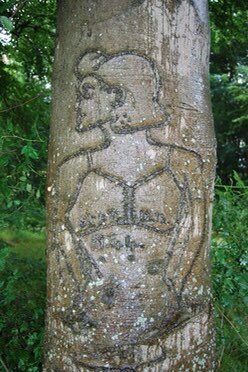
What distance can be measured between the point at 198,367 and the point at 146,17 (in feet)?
4.63

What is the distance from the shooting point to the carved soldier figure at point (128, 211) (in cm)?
170

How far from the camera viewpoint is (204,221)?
1875 millimetres

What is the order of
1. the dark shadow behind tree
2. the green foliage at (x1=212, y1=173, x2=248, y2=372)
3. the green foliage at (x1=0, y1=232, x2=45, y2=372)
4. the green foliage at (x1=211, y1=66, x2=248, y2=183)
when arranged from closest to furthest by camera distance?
the green foliage at (x1=0, y1=232, x2=45, y2=372), the green foliage at (x1=212, y1=173, x2=248, y2=372), the dark shadow behind tree, the green foliage at (x1=211, y1=66, x2=248, y2=183)

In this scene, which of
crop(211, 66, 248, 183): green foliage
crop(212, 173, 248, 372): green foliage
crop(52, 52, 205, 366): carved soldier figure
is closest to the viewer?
crop(52, 52, 205, 366): carved soldier figure

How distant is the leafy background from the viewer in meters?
2.33

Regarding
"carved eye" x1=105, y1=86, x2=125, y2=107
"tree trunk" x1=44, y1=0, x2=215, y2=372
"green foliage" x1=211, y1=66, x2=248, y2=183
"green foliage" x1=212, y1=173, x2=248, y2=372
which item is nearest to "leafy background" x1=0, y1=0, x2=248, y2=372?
"green foliage" x1=212, y1=173, x2=248, y2=372

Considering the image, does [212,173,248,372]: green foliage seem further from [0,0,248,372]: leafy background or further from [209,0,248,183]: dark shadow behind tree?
[209,0,248,183]: dark shadow behind tree

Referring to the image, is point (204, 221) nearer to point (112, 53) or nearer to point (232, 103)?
point (112, 53)

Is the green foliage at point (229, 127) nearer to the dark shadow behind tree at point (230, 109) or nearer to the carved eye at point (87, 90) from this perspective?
the dark shadow behind tree at point (230, 109)

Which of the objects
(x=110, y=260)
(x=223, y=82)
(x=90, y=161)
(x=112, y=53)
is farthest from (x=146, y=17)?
(x=223, y=82)

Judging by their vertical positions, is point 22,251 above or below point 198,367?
below

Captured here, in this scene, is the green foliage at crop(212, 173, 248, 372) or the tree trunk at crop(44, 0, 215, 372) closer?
the tree trunk at crop(44, 0, 215, 372)

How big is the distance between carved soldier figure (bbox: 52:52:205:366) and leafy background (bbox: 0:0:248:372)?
1.37 ft

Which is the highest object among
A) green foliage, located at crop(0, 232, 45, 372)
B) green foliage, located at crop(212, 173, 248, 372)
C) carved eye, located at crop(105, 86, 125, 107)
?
carved eye, located at crop(105, 86, 125, 107)
